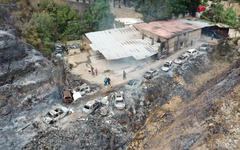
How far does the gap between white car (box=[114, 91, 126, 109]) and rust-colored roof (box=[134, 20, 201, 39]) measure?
1922 centimetres

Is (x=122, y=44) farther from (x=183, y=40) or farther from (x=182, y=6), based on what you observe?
(x=182, y=6)

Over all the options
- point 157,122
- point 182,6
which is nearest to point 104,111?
point 157,122

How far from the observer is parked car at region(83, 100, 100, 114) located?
99.1 ft

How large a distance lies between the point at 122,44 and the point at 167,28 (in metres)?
12.9

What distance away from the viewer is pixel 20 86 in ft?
119

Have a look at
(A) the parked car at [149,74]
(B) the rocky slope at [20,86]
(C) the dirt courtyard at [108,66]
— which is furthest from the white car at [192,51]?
(B) the rocky slope at [20,86]

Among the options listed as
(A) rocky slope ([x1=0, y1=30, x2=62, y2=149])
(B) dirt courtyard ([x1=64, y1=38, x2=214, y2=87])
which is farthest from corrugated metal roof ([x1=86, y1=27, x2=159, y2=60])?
(A) rocky slope ([x1=0, y1=30, x2=62, y2=149])

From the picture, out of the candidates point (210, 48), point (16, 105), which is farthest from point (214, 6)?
point (16, 105)

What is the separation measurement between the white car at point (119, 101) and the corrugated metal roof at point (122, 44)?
34.2 ft

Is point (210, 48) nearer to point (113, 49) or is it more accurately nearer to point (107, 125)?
point (113, 49)

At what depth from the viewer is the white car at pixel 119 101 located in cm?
3111

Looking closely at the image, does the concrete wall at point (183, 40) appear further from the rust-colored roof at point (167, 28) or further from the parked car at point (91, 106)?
the parked car at point (91, 106)

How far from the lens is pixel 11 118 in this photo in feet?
98.1

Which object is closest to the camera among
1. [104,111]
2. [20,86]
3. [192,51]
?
[104,111]
